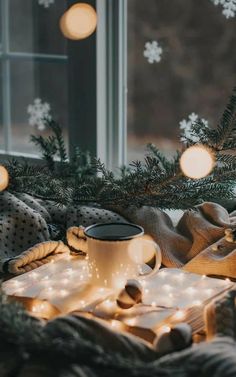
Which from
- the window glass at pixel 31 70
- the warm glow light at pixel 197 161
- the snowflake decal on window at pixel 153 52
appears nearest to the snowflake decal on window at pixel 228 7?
the snowflake decal on window at pixel 153 52

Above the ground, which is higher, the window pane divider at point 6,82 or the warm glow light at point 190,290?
the window pane divider at point 6,82

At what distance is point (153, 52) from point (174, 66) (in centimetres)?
6

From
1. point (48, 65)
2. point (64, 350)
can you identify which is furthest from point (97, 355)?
point (48, 65)

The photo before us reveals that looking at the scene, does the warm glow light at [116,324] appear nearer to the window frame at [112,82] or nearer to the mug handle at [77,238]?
the mug handle at [77,238]

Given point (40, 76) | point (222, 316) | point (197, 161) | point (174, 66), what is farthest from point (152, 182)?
point (40, 76)

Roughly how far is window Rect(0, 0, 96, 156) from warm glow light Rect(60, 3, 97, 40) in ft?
0.08

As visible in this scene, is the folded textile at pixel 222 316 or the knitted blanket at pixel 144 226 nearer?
the folded textile at pixel 222 316

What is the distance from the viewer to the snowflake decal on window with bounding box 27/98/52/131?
6.18ft

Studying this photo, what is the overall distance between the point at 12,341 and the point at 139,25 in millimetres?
1076

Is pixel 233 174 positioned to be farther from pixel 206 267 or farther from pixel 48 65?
pixel 48 65

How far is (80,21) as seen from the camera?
1672 mm

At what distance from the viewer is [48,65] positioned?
1.83 m

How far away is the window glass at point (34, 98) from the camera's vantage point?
1.83 metres

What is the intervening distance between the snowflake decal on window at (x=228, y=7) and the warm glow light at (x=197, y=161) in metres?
0.51
